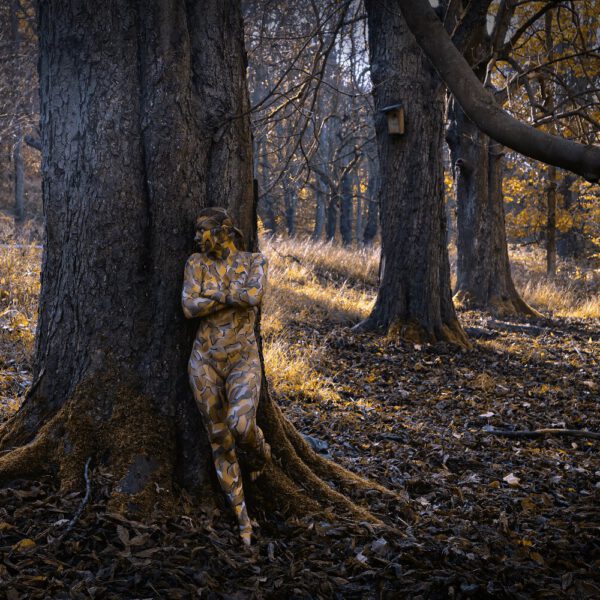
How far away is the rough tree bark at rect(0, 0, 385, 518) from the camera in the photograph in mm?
3221

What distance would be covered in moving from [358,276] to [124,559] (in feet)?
43.4

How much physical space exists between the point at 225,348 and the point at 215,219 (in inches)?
26.8

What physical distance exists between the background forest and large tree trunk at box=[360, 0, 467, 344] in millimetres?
33

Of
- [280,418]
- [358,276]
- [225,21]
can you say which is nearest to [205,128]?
[225,21]

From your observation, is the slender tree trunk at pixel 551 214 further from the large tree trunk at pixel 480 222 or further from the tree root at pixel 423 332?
the tree root at pixel 423 332

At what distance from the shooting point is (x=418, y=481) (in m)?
4.34

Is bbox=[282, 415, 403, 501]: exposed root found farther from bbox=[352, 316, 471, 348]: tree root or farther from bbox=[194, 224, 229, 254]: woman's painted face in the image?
bbox=[352, 316, 471, 348]: tree root

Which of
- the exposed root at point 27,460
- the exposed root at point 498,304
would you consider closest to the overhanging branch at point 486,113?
the exposed root at point 27,460

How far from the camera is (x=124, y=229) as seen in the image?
3.25m

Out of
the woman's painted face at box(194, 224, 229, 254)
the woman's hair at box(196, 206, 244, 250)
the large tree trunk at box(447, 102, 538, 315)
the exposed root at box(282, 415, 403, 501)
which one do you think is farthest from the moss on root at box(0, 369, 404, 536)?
the large tree trunk at box(447, 102, 538, 315)

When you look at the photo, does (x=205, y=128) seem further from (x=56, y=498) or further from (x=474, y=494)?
(x=474, y=494)

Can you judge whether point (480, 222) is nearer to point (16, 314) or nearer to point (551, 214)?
point (551, 214)

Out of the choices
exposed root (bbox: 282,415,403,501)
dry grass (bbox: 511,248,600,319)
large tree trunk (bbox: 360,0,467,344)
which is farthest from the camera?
dry grass (bbox: 511,248,600,319)

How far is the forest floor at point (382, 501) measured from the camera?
2.71 m
